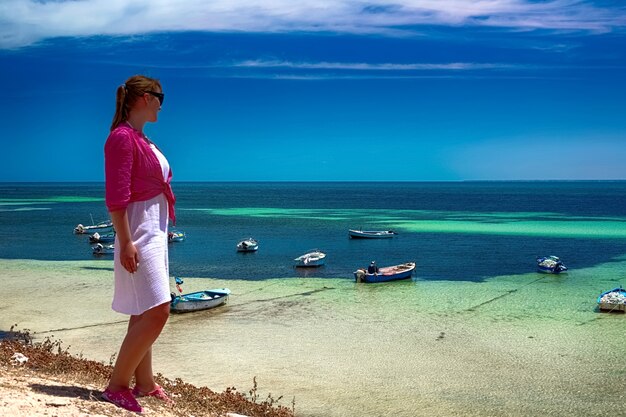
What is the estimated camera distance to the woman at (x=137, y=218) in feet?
16.9

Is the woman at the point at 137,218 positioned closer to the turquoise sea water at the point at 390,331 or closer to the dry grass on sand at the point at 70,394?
the dry grass on sand at the point at 70,394

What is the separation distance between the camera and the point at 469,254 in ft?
134

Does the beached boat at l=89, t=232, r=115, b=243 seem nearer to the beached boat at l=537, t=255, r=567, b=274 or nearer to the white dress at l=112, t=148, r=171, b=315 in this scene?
the beached boat at l=537, t=255, r=567, b=274

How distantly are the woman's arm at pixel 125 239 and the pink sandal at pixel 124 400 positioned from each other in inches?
49.9

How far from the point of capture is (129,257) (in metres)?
5.11

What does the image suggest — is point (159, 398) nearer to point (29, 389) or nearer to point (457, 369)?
point (29, 389)

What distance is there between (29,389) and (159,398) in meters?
1.21

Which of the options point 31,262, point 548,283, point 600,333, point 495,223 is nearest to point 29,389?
point 600,333

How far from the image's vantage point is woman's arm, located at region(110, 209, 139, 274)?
201 inches

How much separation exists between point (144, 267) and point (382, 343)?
41.7ft

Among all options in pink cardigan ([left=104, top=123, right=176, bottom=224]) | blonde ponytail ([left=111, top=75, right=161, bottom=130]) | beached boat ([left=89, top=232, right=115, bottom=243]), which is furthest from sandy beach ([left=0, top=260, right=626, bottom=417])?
beached boat ([left=89, top=232, right=115, bottom=243])

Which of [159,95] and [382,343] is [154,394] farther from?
[382,343]

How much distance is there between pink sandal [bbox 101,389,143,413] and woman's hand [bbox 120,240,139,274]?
1.25 metres

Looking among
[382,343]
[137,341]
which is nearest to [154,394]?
[137,341]
